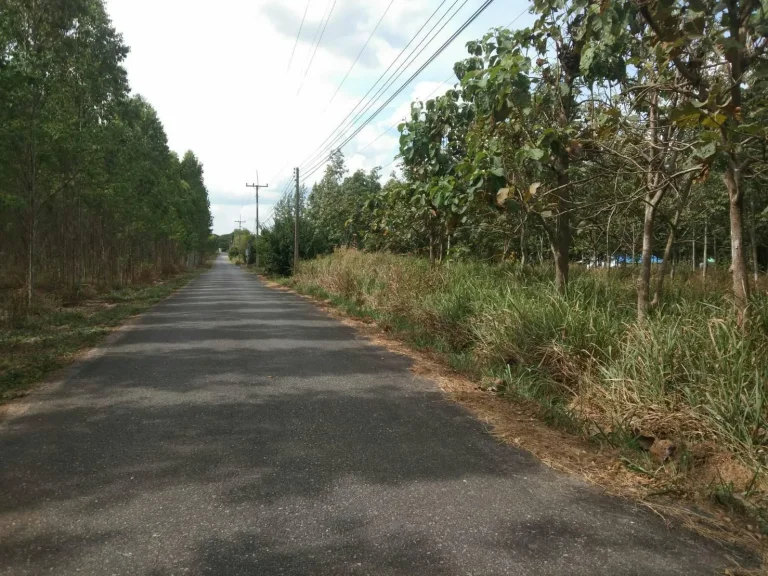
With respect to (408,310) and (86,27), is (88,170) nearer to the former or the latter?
(86,27)

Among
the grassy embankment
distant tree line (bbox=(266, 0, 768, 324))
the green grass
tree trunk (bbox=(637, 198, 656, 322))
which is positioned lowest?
the green grass

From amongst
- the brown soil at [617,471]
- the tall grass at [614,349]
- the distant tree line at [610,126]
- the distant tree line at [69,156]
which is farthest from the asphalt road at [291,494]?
the distant tree line at [69,156]

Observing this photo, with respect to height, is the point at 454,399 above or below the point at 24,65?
below

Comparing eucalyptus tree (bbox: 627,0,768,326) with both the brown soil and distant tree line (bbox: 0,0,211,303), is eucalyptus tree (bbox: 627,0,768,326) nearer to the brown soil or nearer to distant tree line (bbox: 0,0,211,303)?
the brown soil

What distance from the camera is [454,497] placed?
3695 mm

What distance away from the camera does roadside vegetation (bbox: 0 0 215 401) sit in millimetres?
11359

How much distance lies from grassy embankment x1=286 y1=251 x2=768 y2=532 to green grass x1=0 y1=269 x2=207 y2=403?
5.69m

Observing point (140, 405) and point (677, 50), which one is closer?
point (677, 50)

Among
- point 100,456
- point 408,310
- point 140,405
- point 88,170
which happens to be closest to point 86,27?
point 88,170

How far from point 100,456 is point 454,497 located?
279 centimetres

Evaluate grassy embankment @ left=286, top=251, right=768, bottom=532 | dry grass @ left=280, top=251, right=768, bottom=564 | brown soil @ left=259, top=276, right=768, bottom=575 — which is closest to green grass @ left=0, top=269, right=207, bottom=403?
dry grass @ left=280, top=251, right=768, bottom=564

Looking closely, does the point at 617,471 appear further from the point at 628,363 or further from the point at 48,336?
the point at 48,336

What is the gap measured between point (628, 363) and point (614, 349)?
0.92 metres

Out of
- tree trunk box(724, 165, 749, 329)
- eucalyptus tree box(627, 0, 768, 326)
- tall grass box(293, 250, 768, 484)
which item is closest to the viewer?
eucalyptus tree box(627, 0, 768, 326)
